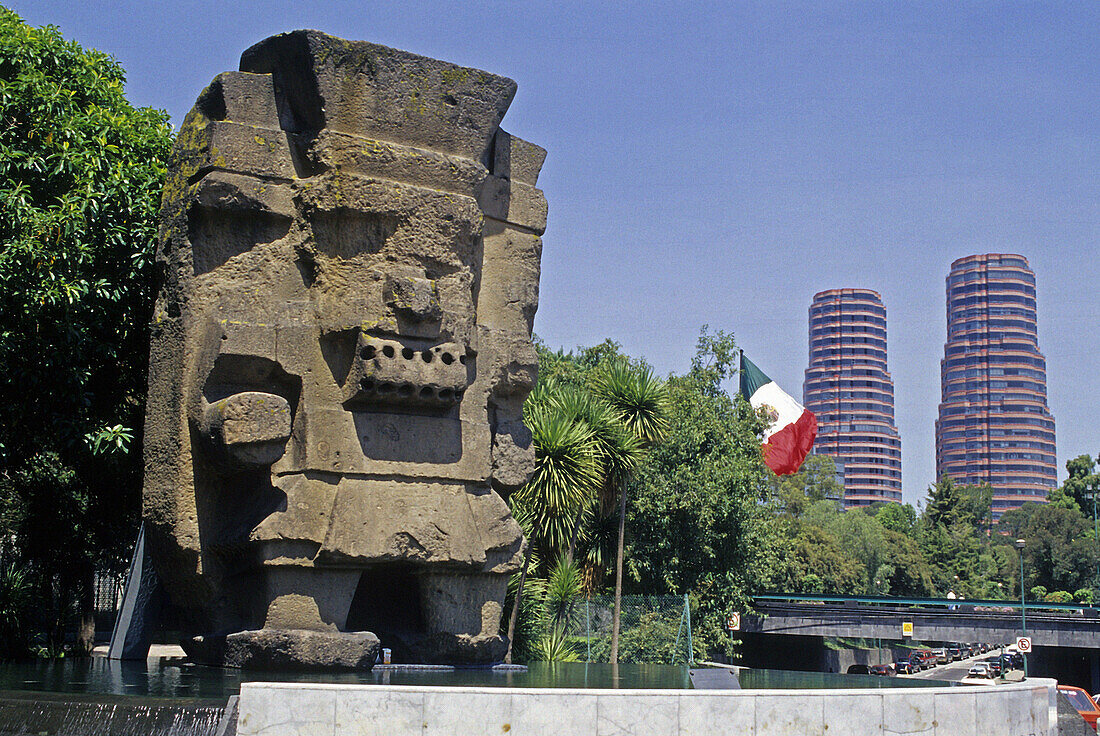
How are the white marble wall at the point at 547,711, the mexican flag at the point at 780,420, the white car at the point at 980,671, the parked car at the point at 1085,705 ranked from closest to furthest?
the white marble wall at the point at 547,711 → the parked car at the point at 1085,705 → the mexican flag at the point at 780,420 → the white car at the point at 980,671

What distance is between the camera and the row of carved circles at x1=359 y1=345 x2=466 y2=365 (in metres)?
13.7

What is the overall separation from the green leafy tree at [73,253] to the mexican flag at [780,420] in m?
28.9

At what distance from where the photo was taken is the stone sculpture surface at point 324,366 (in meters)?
13.6

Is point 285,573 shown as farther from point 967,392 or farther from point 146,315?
point 967,392

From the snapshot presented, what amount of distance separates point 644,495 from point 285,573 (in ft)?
74.1

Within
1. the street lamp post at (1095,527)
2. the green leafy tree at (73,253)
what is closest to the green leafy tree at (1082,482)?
the street lamp post at (1095,527)

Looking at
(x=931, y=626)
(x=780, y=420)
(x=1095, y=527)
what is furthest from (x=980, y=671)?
(x=1095, y=527)

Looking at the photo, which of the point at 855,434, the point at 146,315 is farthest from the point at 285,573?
the point at 855,434

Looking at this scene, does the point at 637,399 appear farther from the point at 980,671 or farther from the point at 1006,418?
the point at 1006,418

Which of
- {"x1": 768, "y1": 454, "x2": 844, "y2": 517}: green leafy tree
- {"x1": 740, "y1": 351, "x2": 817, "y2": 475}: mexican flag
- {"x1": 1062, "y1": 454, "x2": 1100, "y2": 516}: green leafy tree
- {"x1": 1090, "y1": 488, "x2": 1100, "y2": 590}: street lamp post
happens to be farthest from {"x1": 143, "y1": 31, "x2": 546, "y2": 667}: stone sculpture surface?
{"x1": 1062, "y1": 454, "x2": 1100, "y2": 516}: green leafy tree

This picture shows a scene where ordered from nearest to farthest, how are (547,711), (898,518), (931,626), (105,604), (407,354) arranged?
(547,711) → (407,354) → (105,604) → (931,626) → (898,518)

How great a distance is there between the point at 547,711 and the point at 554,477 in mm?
13840

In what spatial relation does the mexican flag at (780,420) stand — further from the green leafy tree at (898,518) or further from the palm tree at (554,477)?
the green leafy tree at (898,518)

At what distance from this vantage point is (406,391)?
13938 millimetres
